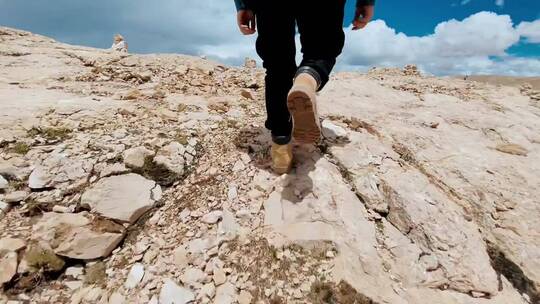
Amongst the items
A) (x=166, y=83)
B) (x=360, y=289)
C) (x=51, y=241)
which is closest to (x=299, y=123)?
(x=360, y=289)

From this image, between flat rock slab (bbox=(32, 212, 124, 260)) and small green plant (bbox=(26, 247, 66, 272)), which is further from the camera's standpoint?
flat rock slab (bbox=(32, 212, 124, 260))

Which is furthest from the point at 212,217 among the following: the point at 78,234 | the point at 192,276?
the point at 78,234

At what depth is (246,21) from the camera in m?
3.10

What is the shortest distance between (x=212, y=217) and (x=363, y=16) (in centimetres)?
229

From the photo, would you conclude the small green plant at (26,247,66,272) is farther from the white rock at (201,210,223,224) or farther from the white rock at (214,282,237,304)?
the white rock at (214,282,237,304)

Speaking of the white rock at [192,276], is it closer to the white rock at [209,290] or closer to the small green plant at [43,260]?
the white rock at [209,290]

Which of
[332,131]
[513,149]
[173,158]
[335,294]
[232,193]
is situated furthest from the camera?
[513,149]

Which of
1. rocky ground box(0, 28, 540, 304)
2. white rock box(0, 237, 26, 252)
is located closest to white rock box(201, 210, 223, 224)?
rocky ground box(0, 28, 540, 304)

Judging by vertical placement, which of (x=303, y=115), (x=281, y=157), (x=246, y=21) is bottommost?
(x=281, y=157)

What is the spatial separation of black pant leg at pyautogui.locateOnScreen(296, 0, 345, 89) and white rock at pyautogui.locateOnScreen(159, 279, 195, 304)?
1.92 m

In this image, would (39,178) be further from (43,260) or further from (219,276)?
(219,276)

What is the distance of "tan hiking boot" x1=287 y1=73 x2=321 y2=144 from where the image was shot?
2406 mm

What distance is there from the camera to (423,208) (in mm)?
3086

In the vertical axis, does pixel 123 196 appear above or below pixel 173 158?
below
